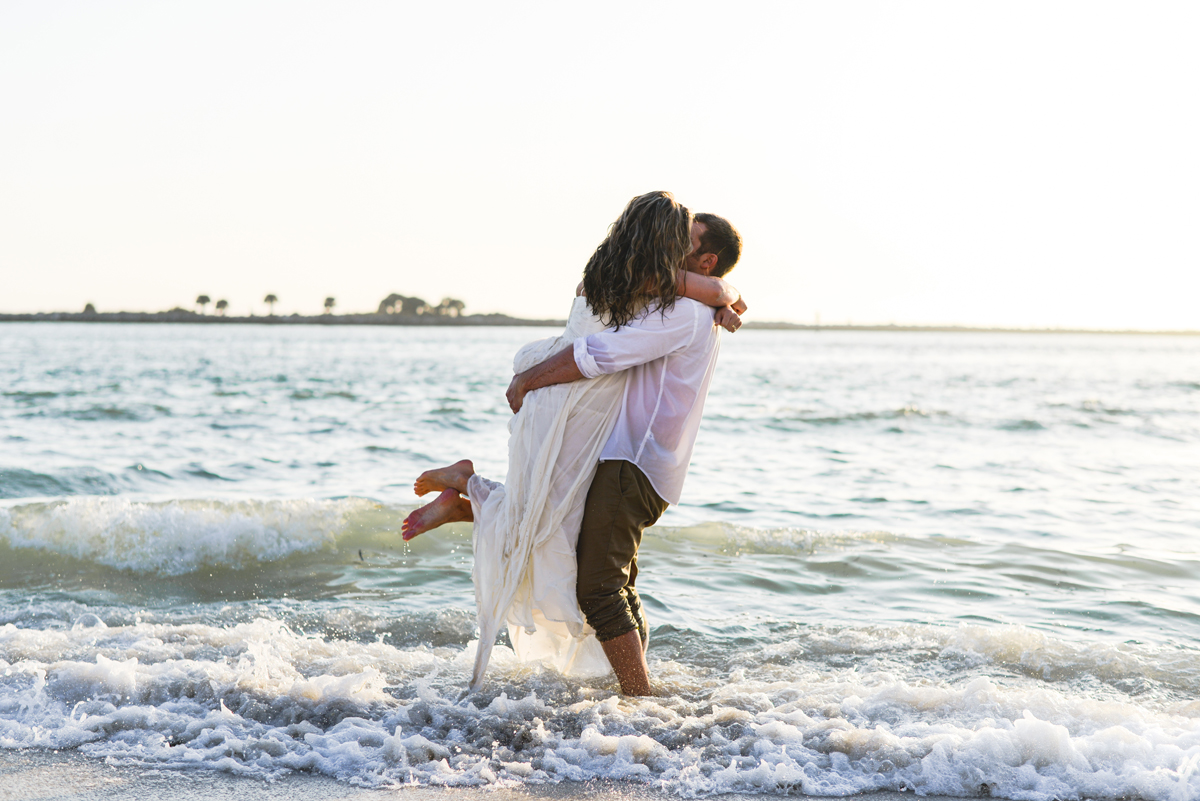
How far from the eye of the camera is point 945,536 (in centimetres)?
791

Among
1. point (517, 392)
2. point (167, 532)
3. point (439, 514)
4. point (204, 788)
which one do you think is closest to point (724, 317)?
point (517, 392)

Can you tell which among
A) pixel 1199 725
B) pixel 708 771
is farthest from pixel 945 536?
pixel 708 771

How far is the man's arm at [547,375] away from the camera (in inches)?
139

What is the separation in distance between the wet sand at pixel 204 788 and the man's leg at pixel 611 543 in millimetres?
739

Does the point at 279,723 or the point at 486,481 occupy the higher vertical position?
the point at 486,481

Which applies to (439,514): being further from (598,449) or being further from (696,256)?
(696,256)

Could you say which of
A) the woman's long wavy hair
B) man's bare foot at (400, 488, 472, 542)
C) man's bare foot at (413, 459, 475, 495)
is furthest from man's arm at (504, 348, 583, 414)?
man's bare foot at (400, 488, 472, 542)

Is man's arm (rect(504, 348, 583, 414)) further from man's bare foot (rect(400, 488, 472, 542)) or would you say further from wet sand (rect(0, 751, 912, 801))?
wet sand (rect(0, 751, 912, 801))

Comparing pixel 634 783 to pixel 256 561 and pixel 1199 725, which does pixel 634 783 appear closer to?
pixel 1199 725

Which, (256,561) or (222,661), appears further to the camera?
(256,561)

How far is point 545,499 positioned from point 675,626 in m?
2.09

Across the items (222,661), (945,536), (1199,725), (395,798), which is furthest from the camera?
(945,536)

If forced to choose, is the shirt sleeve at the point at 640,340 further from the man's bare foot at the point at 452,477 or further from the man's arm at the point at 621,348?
the man's bare foot at the point at 452,477

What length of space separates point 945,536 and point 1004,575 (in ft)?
3.90
